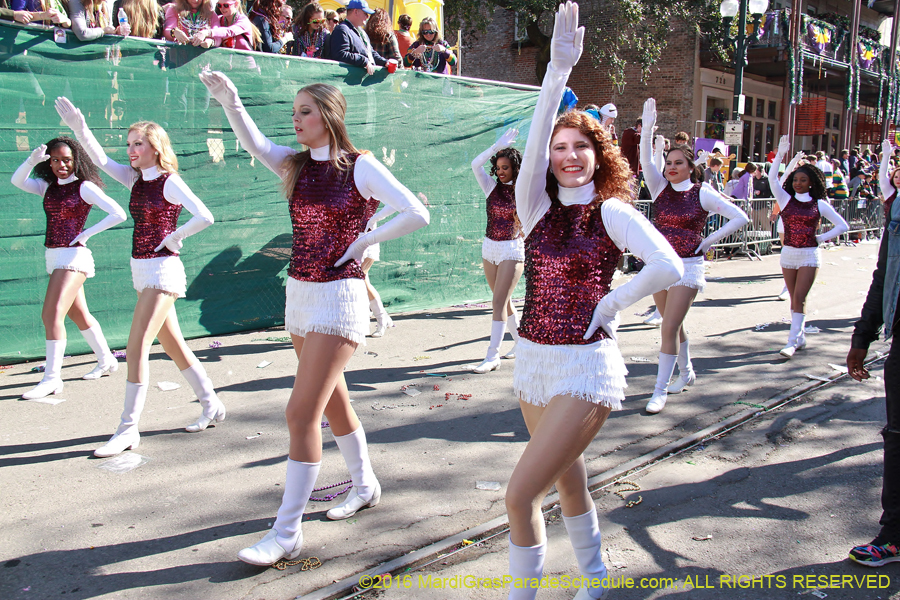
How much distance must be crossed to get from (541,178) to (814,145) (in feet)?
111

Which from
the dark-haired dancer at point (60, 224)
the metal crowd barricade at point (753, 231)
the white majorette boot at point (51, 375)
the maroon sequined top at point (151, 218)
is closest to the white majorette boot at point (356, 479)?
the maroon sequined top at point (151, 218)

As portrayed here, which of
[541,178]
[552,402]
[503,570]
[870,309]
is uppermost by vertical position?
[541,178]

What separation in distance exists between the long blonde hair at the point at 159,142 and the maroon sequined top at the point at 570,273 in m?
2.99

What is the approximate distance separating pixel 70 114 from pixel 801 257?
6.91 m

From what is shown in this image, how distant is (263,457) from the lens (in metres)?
4.31

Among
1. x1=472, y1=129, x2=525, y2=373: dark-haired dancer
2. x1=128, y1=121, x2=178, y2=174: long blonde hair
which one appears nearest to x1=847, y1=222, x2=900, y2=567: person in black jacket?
x1=472, y1=129, x2=525, y2=373: dark-haired dancer

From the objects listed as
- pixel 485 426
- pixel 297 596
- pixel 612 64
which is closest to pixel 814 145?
pixel 612 64

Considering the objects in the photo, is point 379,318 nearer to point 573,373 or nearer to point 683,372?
point 683,372

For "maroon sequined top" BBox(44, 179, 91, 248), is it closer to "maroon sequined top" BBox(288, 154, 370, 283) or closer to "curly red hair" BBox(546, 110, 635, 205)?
"maroon sequined top" BBox(288, 154, 370, 283)

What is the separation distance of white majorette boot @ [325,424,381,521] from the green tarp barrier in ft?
14.2

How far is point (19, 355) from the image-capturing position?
20.6 feet

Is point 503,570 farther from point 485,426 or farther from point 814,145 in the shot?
point 814,145

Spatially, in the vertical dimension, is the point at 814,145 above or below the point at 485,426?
above

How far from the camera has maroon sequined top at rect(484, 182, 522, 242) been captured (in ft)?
20.2
